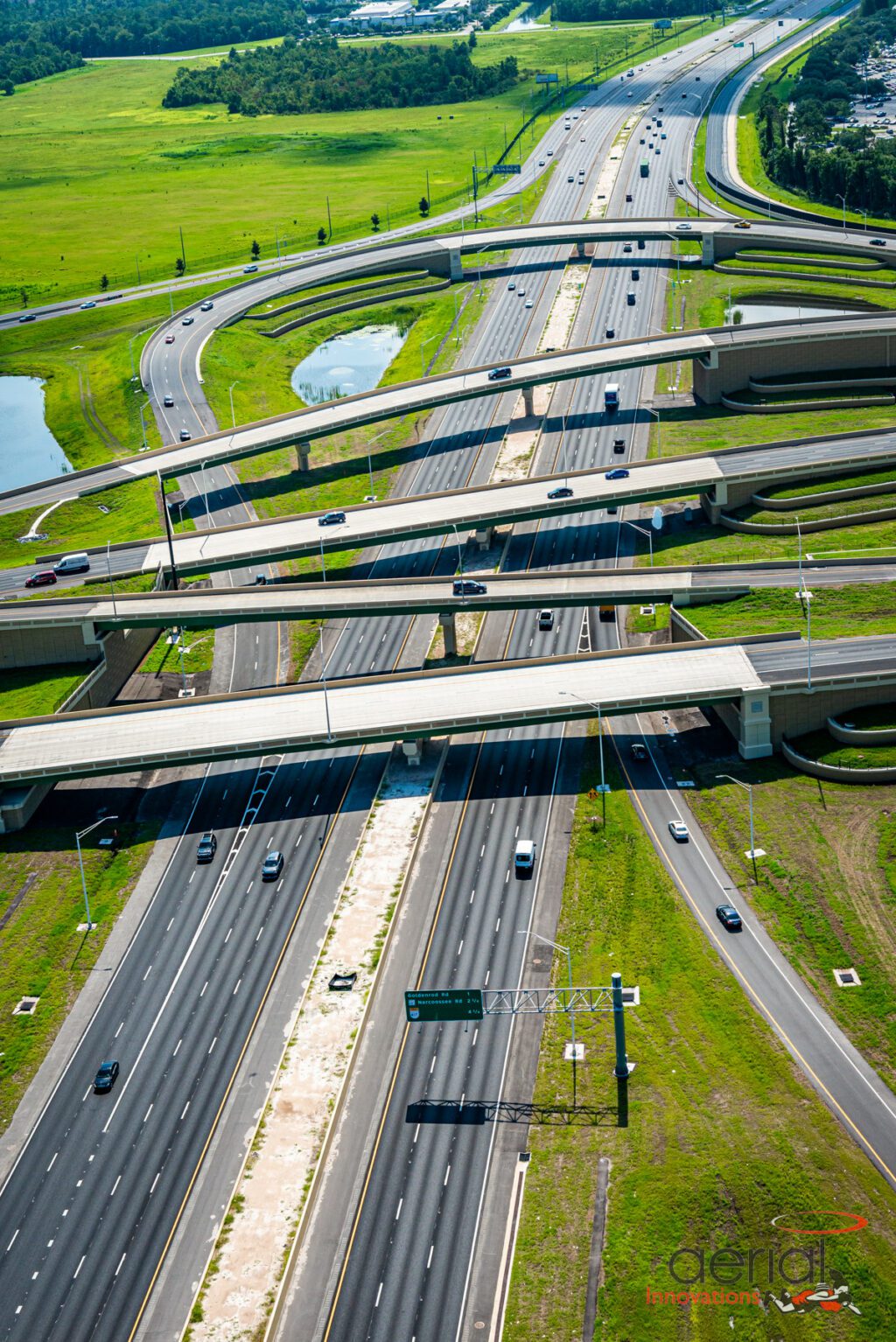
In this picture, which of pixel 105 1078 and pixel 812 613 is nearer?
pixel 105 1078

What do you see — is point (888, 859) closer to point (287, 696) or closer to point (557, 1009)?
point (557, 1009)

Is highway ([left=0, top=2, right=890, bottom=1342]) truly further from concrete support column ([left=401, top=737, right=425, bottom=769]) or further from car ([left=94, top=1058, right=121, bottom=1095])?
concrete support column ([left=401, top=737, right=425, bottom=769])

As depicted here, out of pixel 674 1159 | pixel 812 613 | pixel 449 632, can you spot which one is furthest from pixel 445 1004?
pixel 812 613

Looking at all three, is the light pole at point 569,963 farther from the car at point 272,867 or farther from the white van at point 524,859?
the car at point 272,867

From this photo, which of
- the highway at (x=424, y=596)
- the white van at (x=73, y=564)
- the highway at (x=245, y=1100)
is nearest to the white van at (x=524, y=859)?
the highway at (x=245, y=1100)

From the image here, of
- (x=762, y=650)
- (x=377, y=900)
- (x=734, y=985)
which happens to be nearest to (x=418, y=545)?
(x=762, y=650)

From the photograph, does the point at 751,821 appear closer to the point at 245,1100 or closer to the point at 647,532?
the point at 245,1100

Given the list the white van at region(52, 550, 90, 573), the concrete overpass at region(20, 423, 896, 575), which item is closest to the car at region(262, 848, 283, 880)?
the concrete overpass at region(20, 423, 896, 575)
